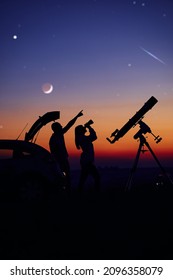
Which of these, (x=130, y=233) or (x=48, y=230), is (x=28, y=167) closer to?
(x=48, y=230)

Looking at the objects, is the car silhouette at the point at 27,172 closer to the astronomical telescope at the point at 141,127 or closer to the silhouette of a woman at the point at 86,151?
the silhouette of a woman at the point at 86,151

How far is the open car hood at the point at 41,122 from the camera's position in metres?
11.8

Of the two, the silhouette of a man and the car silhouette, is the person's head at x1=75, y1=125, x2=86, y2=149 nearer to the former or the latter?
the silhouette of a man

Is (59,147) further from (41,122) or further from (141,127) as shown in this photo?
(141,127)

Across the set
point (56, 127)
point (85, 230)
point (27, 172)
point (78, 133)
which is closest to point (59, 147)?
point (56, 127)

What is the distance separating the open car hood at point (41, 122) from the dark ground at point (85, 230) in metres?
2.42

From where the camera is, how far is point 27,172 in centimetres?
995

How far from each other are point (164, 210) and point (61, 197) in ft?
8.39

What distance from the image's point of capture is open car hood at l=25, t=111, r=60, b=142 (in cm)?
1182

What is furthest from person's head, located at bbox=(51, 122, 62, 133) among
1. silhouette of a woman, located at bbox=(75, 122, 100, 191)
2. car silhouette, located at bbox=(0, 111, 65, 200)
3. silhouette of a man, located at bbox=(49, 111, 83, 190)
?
car silhouette, located at bbox=(0, 111, 65, 200)

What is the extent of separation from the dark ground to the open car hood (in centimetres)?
242

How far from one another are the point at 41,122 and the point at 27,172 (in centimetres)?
249
